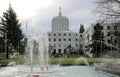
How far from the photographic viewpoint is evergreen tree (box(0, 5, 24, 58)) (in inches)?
2400

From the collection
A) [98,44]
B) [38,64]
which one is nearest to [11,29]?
[98,44]

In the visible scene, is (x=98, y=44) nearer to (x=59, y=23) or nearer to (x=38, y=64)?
(x=38, y=64)

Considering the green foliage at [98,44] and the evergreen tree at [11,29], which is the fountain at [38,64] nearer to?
the evergreen tree at [11,29]

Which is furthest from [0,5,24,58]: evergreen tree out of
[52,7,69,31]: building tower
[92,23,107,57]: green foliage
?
[52,7,69,31]: building tower

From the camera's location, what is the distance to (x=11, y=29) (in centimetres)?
6128

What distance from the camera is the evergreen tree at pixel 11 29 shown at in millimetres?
60969

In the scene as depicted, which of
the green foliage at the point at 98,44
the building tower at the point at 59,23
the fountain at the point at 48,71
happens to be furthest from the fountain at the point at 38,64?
the building tower at the point at 59,23

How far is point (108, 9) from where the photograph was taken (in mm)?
18047

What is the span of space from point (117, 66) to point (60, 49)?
10063 cm

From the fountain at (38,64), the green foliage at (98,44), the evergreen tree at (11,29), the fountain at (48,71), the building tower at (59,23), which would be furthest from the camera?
the building tower at (59,23)

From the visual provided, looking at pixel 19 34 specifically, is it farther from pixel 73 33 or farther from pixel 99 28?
pixel 73 33

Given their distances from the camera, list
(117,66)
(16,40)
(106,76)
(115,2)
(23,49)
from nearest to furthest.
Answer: (115,2) < (106,76) < (117,66) < (16,40) < (23,49)

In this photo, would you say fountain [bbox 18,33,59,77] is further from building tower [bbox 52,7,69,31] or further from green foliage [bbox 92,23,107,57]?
building tower [bbox 52,7,69,31]

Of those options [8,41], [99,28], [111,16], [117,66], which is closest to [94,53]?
[99,28]
